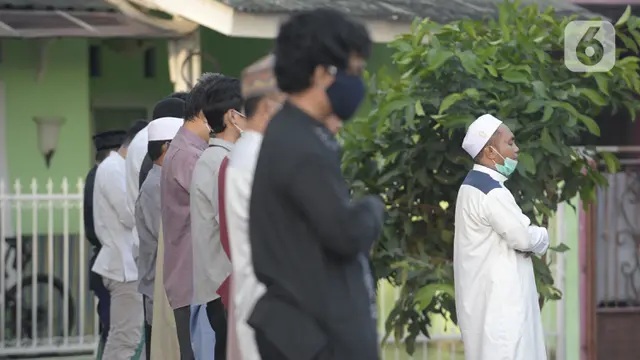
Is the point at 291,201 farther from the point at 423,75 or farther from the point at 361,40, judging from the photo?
the point at 423,75

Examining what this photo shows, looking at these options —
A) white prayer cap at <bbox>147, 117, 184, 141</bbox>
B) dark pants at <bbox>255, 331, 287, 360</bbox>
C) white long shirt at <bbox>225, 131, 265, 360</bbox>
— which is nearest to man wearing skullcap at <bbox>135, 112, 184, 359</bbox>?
white prayer cap at <bbox>147, 117, 184, 141</bbox>

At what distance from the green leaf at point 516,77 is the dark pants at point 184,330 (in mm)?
2152

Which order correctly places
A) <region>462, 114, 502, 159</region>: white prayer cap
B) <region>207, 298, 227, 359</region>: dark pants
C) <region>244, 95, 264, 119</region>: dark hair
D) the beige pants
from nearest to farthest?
<region>244, 95, 264, 119</region>: dark hair, <region>207, 298, 227, 359</region>: dark pants, <region>462, 114, 502, 159</region>: white prayer cap, the beige pants

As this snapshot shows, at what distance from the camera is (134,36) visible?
13.4 meters

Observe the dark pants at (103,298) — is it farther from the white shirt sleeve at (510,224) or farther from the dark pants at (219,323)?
the white shirt sleeve at (510,224)

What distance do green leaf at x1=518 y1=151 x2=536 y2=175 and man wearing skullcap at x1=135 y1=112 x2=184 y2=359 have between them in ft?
6.15

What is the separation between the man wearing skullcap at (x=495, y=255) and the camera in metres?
7.08

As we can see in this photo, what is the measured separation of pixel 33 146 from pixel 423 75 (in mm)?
7160

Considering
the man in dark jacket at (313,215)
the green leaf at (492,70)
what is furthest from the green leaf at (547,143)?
the man in dark jacket at (313,215)

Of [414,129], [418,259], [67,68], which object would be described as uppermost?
[67,68]

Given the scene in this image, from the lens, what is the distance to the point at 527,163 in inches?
302

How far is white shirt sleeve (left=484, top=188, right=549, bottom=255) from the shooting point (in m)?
7.04

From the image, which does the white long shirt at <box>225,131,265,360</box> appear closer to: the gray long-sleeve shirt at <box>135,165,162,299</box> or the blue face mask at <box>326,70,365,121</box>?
the blue face mask at <box>326,70,365,121</box>

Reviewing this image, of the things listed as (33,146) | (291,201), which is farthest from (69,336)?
(291,201)
